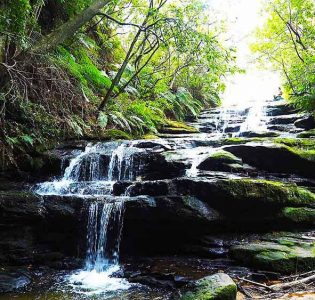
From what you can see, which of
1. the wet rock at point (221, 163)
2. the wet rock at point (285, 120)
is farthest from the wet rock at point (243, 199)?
the wet rock at point (285, 120)

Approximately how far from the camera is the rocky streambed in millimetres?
5031

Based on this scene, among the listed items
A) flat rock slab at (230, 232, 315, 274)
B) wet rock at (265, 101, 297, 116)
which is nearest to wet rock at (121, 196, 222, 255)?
flat rock slab at (230, 232, 315, 274)

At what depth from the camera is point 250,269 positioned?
5219 millimetres

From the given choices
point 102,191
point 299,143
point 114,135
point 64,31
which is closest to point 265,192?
point 299,143

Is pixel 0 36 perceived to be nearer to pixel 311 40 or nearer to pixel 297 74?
pixel 297 74

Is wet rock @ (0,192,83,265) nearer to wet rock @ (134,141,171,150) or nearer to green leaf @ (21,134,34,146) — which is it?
green leaf @ (21,134,34,146)

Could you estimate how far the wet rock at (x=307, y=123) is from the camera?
11.5m

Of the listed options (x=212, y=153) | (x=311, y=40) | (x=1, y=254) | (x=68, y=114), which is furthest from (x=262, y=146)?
(x=311, y=40)

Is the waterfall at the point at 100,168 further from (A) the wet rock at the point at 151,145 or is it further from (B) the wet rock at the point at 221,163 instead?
(B) the wet rock at the point at 221,163

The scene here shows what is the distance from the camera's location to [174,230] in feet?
21.1

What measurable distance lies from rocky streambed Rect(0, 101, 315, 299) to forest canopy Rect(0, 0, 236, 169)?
167 centimetres

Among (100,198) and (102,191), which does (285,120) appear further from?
(100,198)

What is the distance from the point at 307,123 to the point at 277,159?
4564mm

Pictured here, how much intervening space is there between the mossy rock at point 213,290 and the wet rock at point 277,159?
13.5ft
